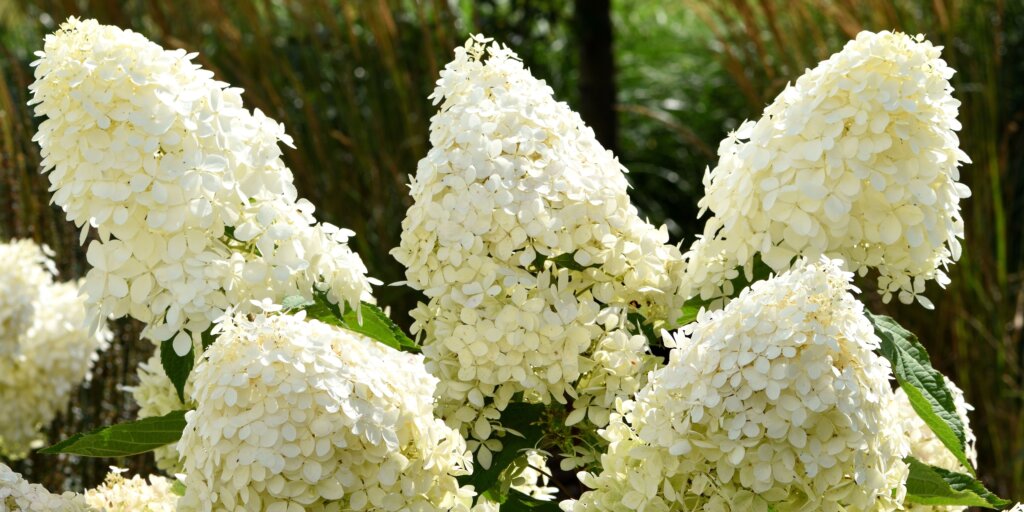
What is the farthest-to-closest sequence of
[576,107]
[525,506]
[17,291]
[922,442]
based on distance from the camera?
[576,107] → [17,291] → [922,442] → [525,506]

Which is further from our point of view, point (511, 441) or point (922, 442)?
point (922, 442)

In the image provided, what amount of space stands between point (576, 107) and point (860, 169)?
10.6 ft

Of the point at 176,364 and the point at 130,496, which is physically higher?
the point at 176,364

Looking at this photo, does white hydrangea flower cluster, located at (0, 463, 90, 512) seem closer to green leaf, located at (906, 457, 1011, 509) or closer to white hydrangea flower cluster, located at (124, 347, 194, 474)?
white hydrangea flower cluster, located at (124, 347, 194, 474)

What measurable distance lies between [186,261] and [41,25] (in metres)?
2.92

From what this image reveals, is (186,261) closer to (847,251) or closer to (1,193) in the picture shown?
(847,251)

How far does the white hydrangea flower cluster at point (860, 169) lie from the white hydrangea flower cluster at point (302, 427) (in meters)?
0.33

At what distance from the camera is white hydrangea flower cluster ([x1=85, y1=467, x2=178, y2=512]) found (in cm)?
104

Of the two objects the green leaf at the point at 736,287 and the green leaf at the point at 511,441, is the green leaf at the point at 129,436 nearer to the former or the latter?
the green leaf at the point at 511,441

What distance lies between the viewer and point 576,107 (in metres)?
4.15

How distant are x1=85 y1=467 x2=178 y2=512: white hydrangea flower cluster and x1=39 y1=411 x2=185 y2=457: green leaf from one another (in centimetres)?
5

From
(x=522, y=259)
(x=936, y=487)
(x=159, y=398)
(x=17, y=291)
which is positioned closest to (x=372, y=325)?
(x=522, y=259)

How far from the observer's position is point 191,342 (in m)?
0.96

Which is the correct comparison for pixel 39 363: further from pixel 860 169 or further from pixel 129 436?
pixel 860 169
